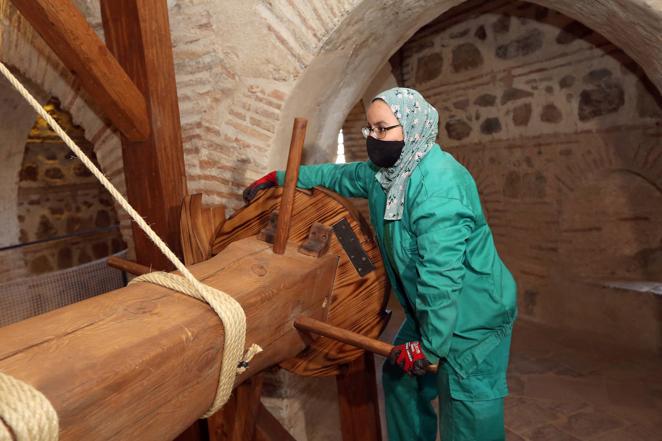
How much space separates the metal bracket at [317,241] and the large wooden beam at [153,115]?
2.84 feet

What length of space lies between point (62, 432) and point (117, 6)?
1.97 meters

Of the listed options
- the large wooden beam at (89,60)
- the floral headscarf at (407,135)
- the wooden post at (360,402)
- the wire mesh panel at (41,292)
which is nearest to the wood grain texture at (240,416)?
the wooden post at (360,402)

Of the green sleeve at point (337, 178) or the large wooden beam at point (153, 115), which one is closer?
the green sleeve at point (337, 178)

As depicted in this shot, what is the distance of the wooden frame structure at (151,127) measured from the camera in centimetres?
194

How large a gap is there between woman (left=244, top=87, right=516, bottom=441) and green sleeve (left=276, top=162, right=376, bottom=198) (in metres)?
0.10

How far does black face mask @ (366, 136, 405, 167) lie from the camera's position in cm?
169

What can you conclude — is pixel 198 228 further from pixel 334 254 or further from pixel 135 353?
pixel 135 353

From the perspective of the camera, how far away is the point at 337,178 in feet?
6.72

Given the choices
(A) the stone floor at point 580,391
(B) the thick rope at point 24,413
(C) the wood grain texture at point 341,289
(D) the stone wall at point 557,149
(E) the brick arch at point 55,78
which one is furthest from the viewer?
(D) the stone wall at point 557,149

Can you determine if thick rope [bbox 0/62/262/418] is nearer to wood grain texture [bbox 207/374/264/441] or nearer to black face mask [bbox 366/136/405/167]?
wood grain texture [bbox 207/374/264/441]

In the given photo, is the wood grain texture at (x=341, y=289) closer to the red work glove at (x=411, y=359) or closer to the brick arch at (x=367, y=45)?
the red work glove at (x=411, y=359)

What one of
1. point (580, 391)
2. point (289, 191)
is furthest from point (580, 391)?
point (289, 191)

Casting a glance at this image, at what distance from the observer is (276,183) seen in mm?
2082

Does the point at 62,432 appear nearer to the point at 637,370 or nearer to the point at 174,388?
the point at 174,388
